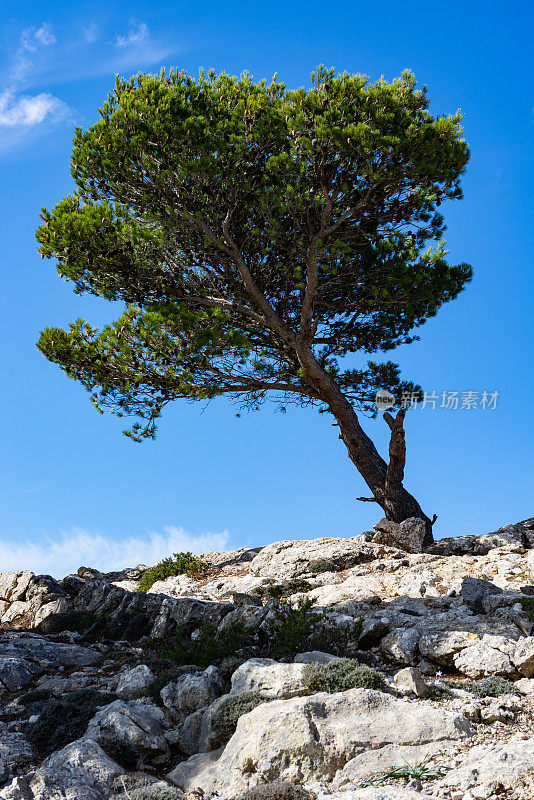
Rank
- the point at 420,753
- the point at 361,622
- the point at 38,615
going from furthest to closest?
the point at 38,615, the point at 361,622, the point at 420,753

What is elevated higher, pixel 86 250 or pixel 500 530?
pixel 86 250

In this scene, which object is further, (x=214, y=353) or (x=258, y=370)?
(x=258, y=370)

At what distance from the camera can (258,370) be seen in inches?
650

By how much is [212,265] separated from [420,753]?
13.8 meters

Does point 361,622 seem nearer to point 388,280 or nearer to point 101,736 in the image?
point 101,736

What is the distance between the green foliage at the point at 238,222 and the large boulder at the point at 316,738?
1000 centimetres

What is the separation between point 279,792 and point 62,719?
318 centimetres

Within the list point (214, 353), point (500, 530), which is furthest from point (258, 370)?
point (500, 530)

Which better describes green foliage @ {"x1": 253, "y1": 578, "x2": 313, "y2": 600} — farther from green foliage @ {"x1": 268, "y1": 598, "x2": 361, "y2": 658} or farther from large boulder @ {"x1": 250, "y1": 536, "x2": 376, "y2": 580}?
green foliage @ {"x1": 268, "y1": 598, "x2": 361, "y2": 658}

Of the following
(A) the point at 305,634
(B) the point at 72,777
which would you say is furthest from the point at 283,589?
(B) the point at 72,777

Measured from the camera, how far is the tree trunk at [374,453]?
15695 millimetres

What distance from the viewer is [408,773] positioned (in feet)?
16.6

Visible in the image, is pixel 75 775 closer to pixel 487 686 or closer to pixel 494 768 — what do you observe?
pixel 494 768

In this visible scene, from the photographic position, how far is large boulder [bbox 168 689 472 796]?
5.39 meters
